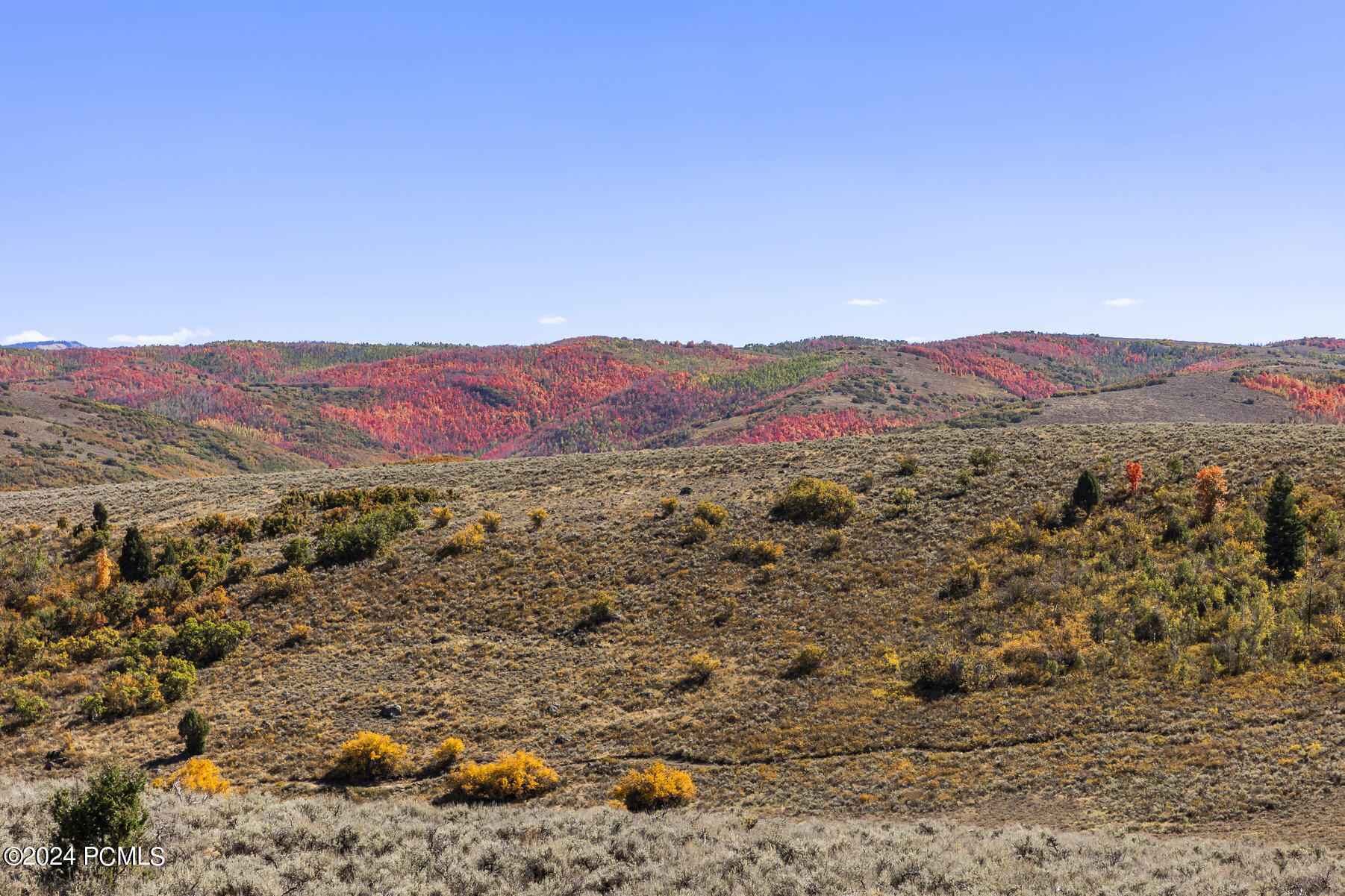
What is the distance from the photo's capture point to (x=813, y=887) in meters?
14.2

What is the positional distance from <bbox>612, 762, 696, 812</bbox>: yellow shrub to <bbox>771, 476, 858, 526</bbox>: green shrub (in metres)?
20.7

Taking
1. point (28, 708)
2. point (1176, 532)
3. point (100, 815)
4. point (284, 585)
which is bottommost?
point (28, 708)

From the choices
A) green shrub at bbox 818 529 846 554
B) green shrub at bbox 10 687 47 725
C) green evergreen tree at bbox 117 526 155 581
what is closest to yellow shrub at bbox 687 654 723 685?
green shrub at bbox 818 529 846 554

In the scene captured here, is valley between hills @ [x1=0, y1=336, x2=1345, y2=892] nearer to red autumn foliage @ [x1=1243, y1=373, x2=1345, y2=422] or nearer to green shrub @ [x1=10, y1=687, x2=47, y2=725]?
green shrub @ [x1=10, y1=687, x2=47, y2=725]

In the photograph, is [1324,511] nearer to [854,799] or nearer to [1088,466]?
[1088,466]

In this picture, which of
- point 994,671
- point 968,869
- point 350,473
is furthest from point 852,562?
point 350,473

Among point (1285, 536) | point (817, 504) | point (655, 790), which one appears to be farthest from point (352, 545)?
point (1285, 536)

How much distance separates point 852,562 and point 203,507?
4141 centimetres

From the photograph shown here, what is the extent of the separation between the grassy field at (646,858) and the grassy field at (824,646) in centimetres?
316

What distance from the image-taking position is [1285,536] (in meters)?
29.8

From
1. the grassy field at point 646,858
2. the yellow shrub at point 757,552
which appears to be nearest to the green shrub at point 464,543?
the yellow shrub at point 757,552

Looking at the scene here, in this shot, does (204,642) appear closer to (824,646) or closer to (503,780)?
(503,780)

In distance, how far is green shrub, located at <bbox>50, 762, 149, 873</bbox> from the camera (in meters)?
13.1

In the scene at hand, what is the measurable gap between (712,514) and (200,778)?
25.8 meters
